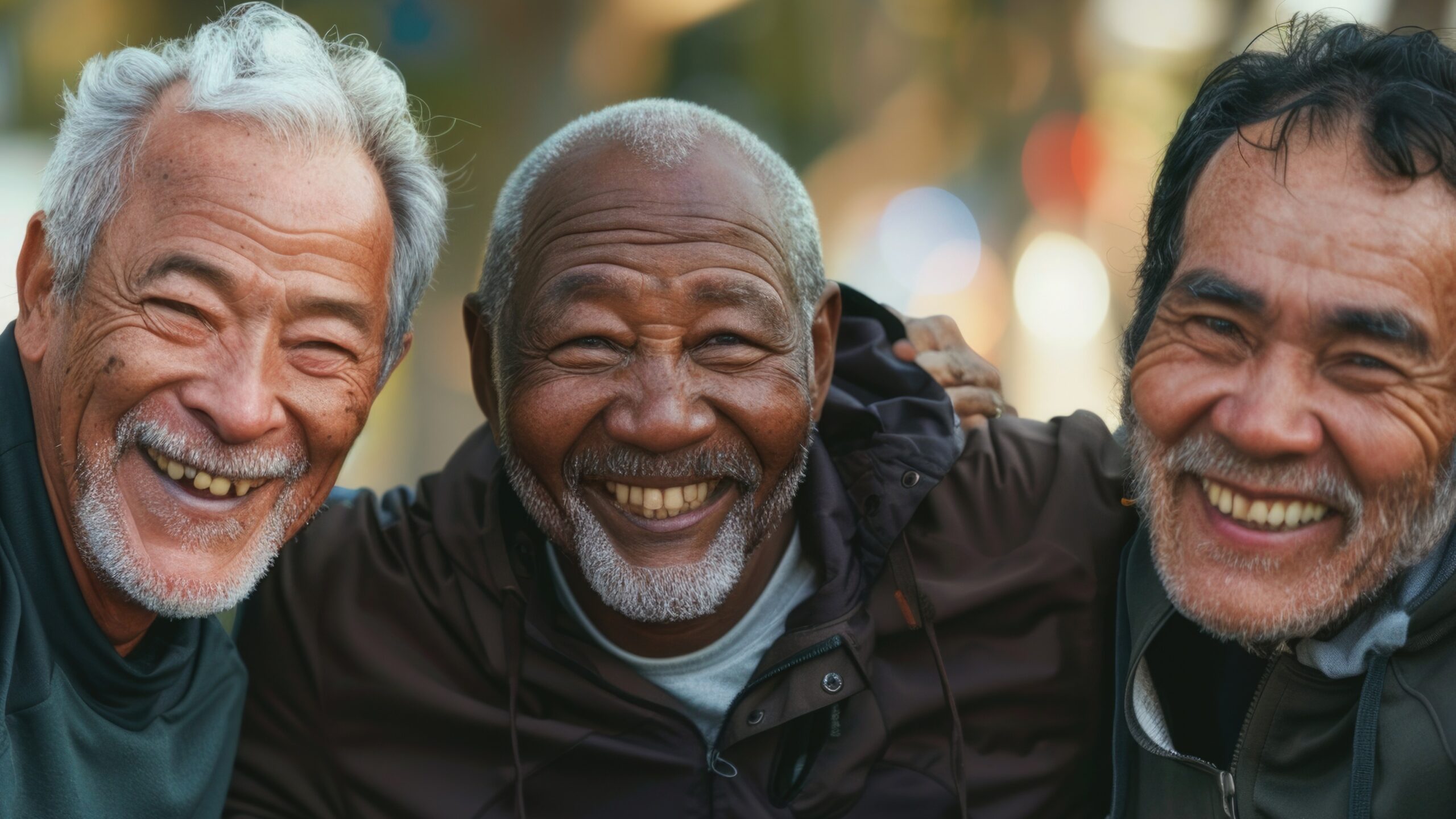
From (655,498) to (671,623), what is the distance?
313mm

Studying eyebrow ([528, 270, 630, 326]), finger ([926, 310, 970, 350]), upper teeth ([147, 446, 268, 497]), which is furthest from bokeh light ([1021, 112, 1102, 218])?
upper teeth ([147, 446, 268, 497])

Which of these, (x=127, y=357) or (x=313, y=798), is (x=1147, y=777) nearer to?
(x=313, y=798)

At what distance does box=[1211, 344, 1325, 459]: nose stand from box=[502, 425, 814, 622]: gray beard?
1010 millimetres

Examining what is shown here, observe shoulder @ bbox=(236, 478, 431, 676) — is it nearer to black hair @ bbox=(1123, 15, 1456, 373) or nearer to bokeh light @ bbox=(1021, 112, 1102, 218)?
black hair @ bbox=(1123, 15, 1456, 373)

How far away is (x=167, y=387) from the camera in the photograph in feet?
8.29

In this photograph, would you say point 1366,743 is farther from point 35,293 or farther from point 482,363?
point 35,293

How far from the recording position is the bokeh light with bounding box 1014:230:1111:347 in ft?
28.1

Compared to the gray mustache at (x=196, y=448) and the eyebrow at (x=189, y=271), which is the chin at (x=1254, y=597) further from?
the eyebrow at (x=189, y=271)

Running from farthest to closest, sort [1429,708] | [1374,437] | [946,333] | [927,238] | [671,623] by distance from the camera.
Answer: [927,238] → [946,333] → [671,623] → [1374,437] → [1429,708]

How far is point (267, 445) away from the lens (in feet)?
8.53

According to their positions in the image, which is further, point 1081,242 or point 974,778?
point 1081,242

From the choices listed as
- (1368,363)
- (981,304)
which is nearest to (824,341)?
(1368,363)

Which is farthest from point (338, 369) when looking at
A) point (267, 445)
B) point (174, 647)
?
point (174, 647)

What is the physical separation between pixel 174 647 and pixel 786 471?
1.37 meters
